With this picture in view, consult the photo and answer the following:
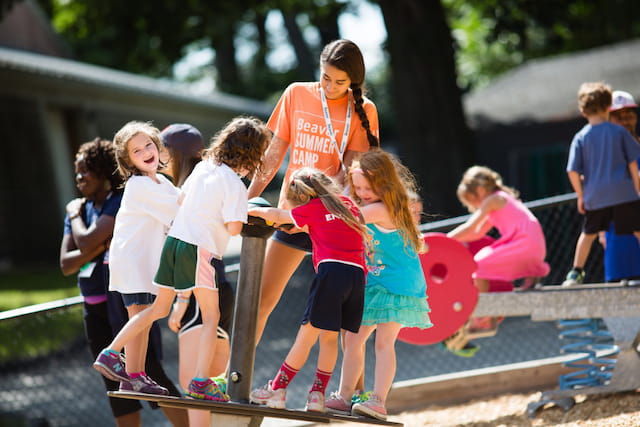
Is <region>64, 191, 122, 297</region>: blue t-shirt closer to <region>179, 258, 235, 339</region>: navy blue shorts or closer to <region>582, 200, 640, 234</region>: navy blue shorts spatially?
<region>179, 258, 235, 339</region>: navy blue shorts

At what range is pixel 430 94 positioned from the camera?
1194 centimetres

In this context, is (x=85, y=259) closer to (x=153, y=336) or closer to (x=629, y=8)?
(x=153, y=336)

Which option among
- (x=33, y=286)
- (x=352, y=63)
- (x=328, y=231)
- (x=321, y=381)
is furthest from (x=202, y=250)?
(x=33, y=286)

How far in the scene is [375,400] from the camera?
12.7 ft

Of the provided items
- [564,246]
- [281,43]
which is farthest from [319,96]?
[281,43]

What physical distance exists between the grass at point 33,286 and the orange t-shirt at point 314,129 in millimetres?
8373

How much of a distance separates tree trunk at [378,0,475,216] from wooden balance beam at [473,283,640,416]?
6.25m

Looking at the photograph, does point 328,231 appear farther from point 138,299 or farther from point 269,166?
point 138,299

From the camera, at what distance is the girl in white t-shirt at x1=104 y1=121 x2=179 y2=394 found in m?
3.94

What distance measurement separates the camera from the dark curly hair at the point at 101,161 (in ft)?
15.3

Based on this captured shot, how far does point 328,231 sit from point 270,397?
836 mm

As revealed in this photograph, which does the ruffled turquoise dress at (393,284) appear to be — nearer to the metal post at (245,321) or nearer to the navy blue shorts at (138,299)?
the metal post at (245,321)

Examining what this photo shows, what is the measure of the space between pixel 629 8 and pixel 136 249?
20.3 metres

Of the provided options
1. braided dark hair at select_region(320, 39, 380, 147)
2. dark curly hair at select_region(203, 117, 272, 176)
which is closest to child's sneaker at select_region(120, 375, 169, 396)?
dark curly hair at select_region(203, 117, 272, 176)
